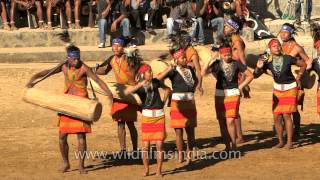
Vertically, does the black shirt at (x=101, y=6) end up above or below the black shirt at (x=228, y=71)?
above

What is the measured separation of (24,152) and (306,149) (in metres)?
4.82

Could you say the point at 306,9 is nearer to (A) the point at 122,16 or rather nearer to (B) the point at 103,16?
(A) the point at 122,16

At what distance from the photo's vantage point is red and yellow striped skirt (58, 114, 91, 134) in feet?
41.8

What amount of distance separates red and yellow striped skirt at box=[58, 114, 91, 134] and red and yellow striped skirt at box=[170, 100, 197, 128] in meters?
1.41

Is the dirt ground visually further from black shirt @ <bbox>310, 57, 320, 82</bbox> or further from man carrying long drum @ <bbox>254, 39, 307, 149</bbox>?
black shirt @ <bbox>310, 57, 320, 82</bbox>

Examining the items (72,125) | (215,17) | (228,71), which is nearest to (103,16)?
(215,17)

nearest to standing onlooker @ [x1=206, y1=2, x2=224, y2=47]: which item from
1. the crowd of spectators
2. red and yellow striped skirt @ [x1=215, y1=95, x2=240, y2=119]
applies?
the crowd of spectators

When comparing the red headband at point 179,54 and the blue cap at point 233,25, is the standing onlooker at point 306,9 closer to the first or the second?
the blue cap at point 233,25

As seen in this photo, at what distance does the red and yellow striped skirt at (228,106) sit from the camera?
13.8m

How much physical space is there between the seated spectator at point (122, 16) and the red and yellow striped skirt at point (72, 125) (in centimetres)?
972

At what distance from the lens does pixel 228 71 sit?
13.7 metres

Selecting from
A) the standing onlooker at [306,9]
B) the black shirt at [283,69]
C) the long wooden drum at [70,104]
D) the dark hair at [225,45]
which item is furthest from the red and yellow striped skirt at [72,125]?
the standing onlooker at [306,9]

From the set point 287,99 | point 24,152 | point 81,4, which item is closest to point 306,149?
point 287,99

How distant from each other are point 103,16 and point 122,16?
19.8 inches
